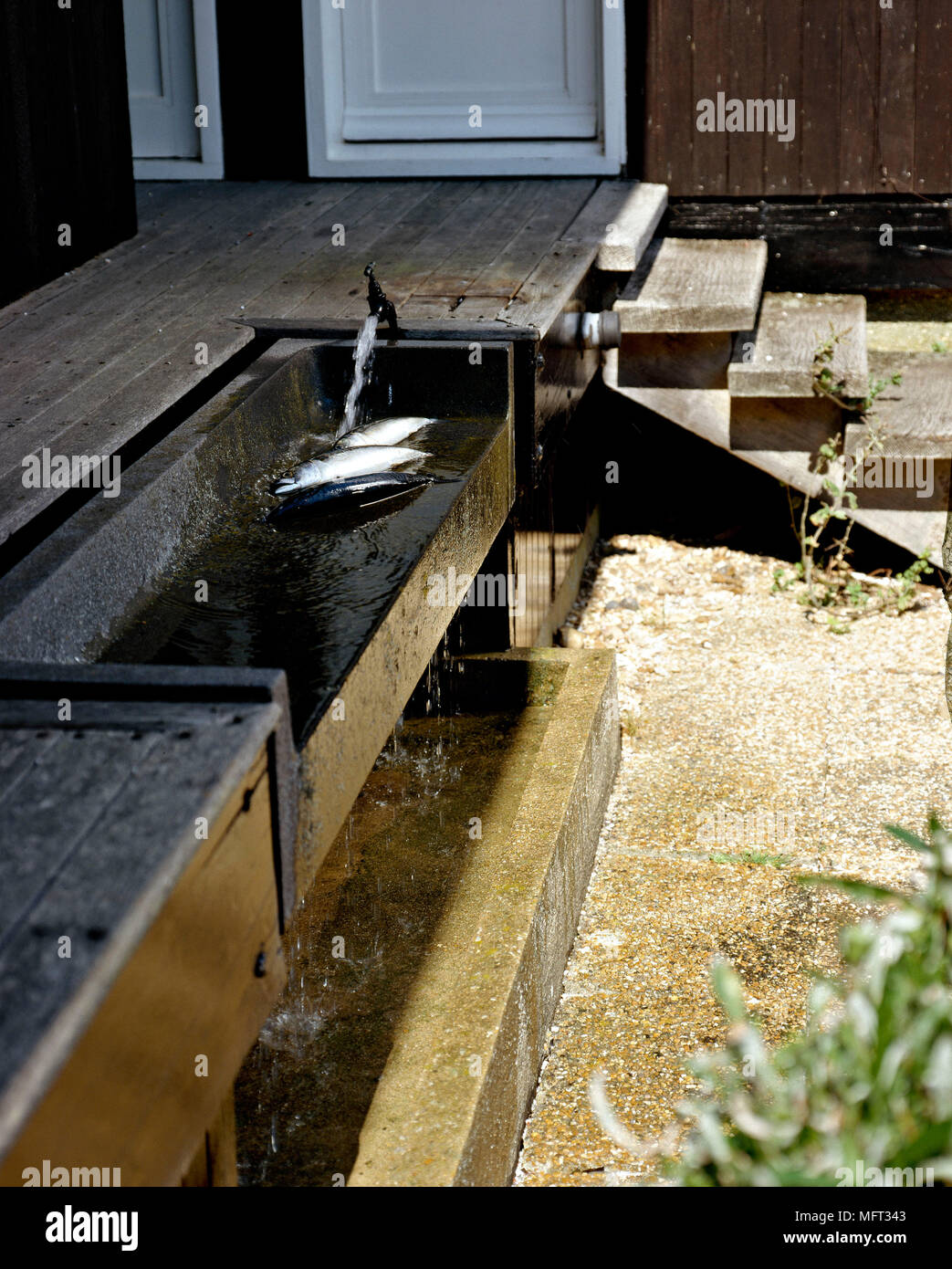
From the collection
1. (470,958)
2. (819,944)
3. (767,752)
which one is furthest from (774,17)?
(470,958)

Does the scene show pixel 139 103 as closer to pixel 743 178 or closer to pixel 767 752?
pixel 743 178

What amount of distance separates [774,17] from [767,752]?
3063 millimetres

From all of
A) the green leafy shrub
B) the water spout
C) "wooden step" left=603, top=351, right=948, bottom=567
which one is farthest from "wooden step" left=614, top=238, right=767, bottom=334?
the green leafy shrub

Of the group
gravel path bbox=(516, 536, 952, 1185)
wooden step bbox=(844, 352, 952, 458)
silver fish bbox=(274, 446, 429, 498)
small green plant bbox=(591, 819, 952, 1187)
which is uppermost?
silver fish bbox=(274, 446, 429, 498)

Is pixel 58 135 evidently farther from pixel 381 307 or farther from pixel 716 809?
pixel 716 809

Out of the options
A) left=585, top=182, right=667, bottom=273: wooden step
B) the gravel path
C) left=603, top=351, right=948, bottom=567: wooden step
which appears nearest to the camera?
the gravel path

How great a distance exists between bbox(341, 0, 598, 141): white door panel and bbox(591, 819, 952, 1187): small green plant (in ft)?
17.1

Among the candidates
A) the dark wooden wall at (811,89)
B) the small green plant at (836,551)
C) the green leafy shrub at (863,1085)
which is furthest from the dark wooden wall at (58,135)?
A: the green leafy shrub at (863,1085)

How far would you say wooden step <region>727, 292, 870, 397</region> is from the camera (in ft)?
16.4

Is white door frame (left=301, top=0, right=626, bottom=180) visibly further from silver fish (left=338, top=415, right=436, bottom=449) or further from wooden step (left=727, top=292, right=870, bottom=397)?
silver fish (left=338, top=415, right=436, bottom=449)

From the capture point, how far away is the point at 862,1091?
4.02 feet

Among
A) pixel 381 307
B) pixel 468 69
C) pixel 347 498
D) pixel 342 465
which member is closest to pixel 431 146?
pixel 468 69

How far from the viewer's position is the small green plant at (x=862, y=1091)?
1185 mm

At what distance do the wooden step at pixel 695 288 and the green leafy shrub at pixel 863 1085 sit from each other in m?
3.89
